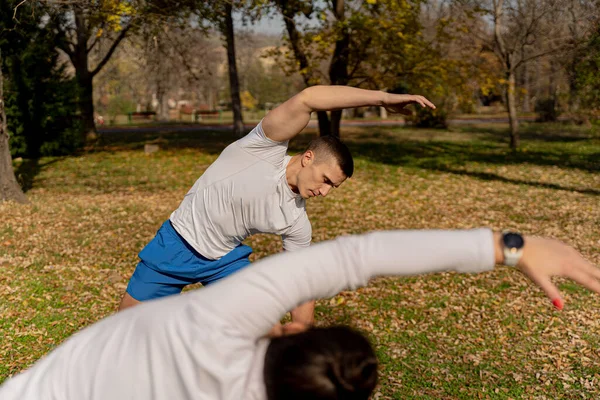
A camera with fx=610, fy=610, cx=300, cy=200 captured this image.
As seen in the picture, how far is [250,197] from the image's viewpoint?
366cm

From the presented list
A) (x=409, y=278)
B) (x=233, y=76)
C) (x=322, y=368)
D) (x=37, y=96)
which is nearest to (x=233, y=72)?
(x=233, y=76)

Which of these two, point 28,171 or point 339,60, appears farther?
point 339,60

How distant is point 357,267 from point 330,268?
0.08 meters

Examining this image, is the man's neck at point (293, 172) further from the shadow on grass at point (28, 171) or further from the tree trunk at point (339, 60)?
the tree trunk at point (339, 60)

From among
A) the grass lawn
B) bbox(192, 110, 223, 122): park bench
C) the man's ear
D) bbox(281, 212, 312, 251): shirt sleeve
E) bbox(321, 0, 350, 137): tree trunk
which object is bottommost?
the grass lawn

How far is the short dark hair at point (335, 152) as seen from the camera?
11.4ft

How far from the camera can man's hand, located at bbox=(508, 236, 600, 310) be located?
1.72m

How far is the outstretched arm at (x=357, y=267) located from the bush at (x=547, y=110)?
1451 inches

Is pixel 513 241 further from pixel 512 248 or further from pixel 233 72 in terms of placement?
pixel 233 72

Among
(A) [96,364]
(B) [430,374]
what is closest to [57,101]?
(B) [430,374]

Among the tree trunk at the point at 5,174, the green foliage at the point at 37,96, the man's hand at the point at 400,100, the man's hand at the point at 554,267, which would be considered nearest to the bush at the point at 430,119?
the green foliage at the point at 37,96

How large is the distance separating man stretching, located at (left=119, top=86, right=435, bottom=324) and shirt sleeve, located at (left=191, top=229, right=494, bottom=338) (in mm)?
1579

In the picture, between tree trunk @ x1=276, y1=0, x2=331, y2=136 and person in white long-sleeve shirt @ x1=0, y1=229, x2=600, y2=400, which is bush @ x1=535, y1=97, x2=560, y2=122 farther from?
person in white long-sleeve shirt @ x1=0, y1=229, x2=600, y2=400

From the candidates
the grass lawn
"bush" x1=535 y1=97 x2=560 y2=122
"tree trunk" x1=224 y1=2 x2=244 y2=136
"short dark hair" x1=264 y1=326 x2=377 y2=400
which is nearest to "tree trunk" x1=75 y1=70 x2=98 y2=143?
the grass lawn
